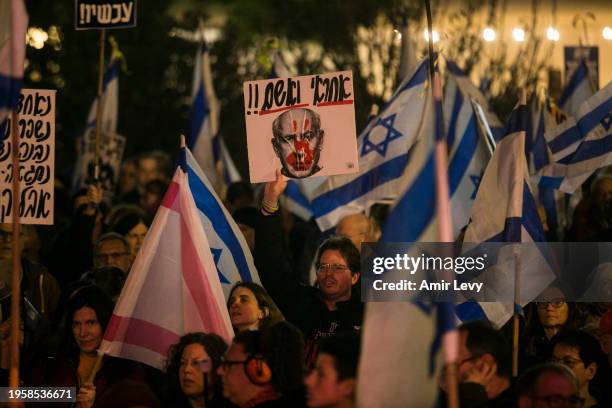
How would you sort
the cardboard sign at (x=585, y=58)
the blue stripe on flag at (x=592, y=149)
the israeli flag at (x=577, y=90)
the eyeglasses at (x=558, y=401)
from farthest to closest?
1. the cardboard sign at (x=585, y=58)
2. the israeli flag at (x=577, y=90)
3. the blue stripe on flag at (x=592, y=149)
4. the eyeglasses at (x=558, y=401)

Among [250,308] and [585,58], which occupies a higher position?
[585,58]

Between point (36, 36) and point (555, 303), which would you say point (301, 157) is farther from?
point (36, 36)

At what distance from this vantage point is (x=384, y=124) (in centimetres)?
1020

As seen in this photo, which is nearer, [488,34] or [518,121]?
[518,121]

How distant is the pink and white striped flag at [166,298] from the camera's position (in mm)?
A: 7199

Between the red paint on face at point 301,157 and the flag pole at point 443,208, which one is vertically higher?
the red paint on face at point 301,157

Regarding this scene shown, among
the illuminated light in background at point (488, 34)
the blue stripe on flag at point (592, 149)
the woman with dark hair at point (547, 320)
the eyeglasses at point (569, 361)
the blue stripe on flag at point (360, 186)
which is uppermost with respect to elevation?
the illuminated light in background at point (488, 34)

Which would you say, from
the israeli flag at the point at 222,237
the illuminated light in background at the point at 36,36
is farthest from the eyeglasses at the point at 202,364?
the illuminated light in background at the point at 36,36

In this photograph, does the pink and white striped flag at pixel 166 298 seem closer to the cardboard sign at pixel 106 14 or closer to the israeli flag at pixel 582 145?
the israeli flag at pixel 582 145

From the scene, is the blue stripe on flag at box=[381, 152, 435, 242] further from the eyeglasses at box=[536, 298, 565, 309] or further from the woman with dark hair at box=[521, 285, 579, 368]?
the eyeglasses at box=[536, 298, 565, 309]

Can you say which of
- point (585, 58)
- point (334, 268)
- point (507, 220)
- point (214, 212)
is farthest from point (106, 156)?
point (507, 220)

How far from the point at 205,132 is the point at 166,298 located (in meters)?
6.30

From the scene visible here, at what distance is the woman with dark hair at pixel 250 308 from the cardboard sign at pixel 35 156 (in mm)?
1799

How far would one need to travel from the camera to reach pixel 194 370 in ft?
21.1
